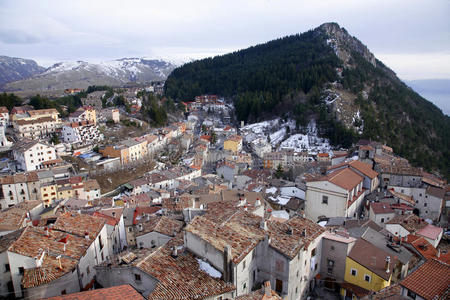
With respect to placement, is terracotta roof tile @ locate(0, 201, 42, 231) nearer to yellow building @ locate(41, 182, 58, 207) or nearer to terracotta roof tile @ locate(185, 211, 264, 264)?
terracotta roof tile @ locate(185, 211, 264, 264)

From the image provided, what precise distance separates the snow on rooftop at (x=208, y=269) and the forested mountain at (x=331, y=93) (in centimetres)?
6743

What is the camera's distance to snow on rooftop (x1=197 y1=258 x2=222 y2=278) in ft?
36.5

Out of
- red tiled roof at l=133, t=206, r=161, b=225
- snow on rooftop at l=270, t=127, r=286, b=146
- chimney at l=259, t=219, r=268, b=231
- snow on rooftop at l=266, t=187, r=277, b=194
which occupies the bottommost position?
snow on rooftop at l=270, t=127, r=286, b=146

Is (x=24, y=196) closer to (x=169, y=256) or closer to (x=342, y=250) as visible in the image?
(x=169, y=256)

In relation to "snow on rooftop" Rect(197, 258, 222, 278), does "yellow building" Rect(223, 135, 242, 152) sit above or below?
below

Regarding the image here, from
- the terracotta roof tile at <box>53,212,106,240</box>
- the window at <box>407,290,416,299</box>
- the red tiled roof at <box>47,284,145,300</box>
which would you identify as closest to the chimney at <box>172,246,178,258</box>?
the red tiled roof at <box>47,284,145,300</box>

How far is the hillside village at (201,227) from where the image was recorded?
36.7ft

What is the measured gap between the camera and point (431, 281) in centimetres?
1041

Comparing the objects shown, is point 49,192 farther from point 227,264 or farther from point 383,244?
point 383,244

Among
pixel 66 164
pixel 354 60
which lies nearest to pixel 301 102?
pixel 354 60

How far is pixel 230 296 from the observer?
1079 centimetres

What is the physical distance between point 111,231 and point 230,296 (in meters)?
11.3

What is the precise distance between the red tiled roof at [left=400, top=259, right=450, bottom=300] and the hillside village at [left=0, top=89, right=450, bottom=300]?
3 centimetres

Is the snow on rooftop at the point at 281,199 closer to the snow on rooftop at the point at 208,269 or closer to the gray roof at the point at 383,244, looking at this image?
the gray roof at the point at 383,244
